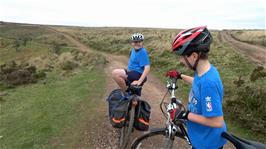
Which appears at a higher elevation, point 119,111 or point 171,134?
point 171,134

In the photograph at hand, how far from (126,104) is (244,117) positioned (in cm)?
410

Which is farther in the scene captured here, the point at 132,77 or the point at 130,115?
the point at 132,77

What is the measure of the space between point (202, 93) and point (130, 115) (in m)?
3.22

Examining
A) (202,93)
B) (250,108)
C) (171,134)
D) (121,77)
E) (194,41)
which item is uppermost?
(194,41)

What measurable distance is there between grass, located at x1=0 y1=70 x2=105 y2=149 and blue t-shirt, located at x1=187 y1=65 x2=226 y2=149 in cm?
446

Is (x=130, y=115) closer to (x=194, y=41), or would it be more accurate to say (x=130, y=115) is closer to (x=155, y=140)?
(x=155, y=140)

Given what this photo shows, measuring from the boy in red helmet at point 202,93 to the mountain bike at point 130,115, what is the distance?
8.82 feet

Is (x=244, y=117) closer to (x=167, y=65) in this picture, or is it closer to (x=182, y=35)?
(x=182, y=35)

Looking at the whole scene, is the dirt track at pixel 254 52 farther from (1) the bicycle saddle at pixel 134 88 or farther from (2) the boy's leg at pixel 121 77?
(1) the bicycle saddle at pixel 134 88

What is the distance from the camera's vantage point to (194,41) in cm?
344

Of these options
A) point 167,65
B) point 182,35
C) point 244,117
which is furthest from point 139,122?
point 167,65

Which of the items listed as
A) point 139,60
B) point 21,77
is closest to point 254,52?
point 21,77

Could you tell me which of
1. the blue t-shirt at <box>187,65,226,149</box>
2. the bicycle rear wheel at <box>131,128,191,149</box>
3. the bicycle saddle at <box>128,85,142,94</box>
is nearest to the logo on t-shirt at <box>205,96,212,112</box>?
the blue t-shirt at <box>187,65,226,149</box>

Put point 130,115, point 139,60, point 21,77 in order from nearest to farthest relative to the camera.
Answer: point 130,115 → point 139,60 → point 21,77
